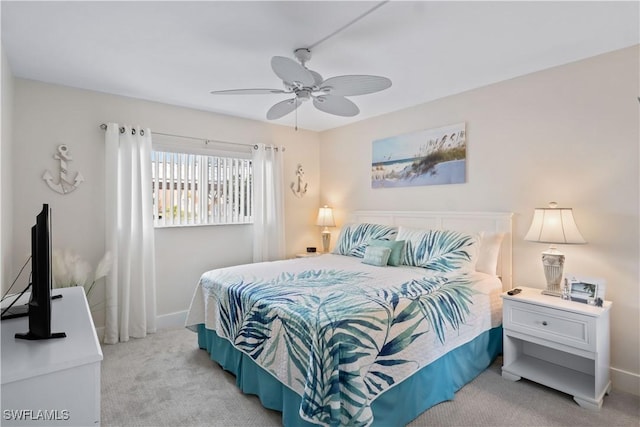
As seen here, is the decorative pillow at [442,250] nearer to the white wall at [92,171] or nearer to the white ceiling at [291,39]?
the white ceiling at [291,39]

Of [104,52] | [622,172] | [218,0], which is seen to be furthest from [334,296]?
[104,52]

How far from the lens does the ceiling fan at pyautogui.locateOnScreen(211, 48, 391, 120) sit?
1900mm

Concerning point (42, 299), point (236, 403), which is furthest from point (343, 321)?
point (42, 299)

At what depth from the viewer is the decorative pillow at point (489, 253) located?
2.88 m

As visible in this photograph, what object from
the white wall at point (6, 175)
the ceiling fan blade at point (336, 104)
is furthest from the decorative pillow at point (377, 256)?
the white wall at point (6, 175)

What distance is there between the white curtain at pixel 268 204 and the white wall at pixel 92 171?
0.17 m

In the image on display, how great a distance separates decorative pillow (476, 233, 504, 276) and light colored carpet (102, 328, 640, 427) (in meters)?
0.79

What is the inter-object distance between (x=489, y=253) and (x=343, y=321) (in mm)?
1833

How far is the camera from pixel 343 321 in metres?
1.70

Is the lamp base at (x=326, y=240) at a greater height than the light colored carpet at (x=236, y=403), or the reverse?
the lamp base at (x=326, y=240)

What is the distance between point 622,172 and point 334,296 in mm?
2256

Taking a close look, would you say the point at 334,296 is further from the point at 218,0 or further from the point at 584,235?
the point at 584,235

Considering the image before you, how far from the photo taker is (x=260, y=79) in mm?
2879

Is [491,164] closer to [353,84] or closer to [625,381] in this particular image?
[353,84]
